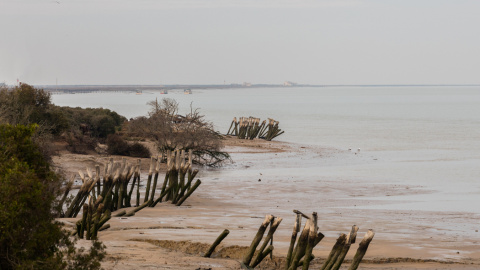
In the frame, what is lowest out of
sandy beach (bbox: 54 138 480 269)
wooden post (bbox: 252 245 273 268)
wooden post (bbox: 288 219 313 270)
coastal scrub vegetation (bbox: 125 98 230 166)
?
sandy beach (bbox: 54 138 480 269)

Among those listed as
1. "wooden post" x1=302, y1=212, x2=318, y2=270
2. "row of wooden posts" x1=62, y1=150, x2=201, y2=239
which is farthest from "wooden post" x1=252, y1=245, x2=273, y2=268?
"row of wooden posts" x1=62, y1=150, x2=201, y2=239

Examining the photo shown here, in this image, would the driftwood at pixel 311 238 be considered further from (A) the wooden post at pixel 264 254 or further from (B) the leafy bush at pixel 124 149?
(B) the leafy bush at pixel 124 149

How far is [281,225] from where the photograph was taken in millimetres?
15422

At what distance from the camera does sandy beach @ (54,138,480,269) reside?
11707mm

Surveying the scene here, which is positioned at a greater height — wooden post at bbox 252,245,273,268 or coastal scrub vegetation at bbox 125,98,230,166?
coastal scrub vegetation at bbox 125,98,230,166

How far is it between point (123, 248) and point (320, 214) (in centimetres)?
721

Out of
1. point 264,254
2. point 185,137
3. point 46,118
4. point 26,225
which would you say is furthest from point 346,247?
point 46,118

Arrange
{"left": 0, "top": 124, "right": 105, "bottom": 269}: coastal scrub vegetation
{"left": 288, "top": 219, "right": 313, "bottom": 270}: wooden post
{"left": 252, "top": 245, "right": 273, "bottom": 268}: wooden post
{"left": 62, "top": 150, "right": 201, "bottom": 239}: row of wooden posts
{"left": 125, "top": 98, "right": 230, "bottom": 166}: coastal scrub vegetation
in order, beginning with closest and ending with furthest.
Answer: {"left": 0, "top": 124, "right": 105, "bottom": 269}: coastal scrub vegetation < {"left": 288, "top": 219, "right": 313, "bottom": 270}: wooden post < {"left": 252, "top": 245, "right": 273, "bottom": 268}: wooden post < {"left": 62, "top": 150, "right": 201, "bottom": 239}: row of wooden posts < {"left": 125, "top": 98, "right": 230, "bottom": 166}: coastal scrub vegetation

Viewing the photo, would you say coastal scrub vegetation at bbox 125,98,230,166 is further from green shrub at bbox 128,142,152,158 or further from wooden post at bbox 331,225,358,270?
wooden post at bbox 331,225,358,270

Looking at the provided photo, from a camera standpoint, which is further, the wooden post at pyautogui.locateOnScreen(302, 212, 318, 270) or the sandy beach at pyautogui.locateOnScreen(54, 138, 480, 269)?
the sandy beach at pyautogui.locateOnScreen(54, 138, 480, 269)

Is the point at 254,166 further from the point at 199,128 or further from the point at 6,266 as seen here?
the point at 6,266

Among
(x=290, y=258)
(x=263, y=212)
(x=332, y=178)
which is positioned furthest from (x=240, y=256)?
(x=332, y=178)

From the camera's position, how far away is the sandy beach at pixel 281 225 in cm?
1171

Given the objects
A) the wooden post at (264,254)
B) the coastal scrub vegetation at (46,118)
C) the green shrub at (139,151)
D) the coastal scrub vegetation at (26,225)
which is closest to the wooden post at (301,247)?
the wooden post at (264,254)
